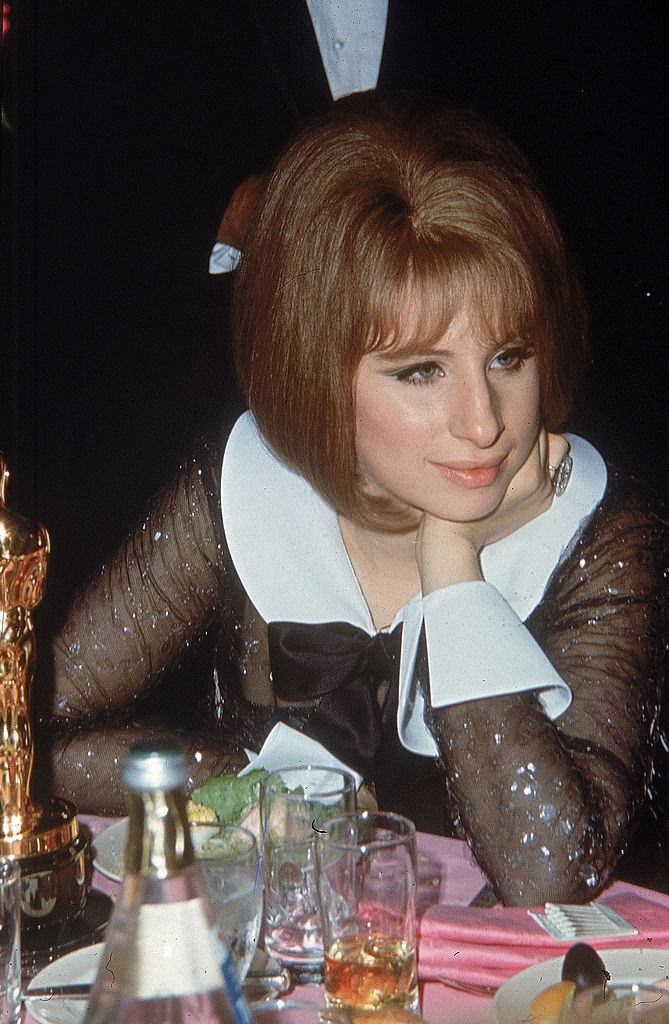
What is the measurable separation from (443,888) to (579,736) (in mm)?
385

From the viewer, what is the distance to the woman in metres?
Answer: 1.51

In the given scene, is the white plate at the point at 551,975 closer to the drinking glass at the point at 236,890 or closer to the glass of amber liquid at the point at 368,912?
the glass of amber liquid at the point at 368,912

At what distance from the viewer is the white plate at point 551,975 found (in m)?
0.90

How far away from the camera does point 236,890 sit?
93 cm

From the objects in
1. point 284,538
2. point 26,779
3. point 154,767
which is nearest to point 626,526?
point 284,538

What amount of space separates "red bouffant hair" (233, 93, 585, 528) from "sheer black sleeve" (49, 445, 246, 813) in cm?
28

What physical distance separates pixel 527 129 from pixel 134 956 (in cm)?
145

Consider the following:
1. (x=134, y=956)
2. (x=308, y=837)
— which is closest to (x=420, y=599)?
(x=308, y=837)

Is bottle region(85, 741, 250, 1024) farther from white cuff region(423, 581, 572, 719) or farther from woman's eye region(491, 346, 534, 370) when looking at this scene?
woman's eye region(491, 346, 534, 370)

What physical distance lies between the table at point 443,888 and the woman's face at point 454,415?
0.54 meters

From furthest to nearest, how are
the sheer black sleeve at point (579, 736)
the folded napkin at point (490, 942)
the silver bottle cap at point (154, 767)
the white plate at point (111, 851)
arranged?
the sheer black sleeve at point (579, 736) < the white plate at point (111, 851) < the folded napkin at point (490, 942) < the silver bottle cap at point (154, 767)

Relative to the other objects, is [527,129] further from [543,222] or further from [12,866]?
[12,866]

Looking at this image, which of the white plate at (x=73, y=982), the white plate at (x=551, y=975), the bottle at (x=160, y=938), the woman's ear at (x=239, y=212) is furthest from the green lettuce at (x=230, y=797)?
the woman's ear at (x=239, y=212)

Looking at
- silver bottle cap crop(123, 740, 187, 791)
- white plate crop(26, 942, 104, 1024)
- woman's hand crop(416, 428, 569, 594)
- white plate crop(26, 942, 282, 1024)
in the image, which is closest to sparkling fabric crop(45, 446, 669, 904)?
woman's hand crop(416, 428, 569, 594)
